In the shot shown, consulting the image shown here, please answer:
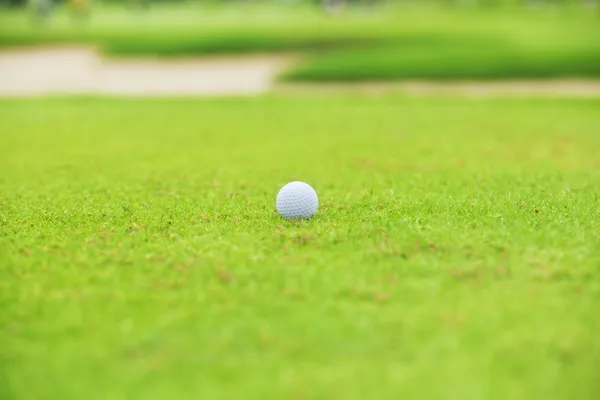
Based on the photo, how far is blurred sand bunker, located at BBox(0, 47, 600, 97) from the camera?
1631cm

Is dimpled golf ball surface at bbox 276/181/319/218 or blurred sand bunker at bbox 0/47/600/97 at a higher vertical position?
blurred sand bunker at bbox 0/47/600/97

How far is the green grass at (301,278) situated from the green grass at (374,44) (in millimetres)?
8970

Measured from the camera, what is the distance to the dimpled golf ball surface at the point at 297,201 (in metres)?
5.04

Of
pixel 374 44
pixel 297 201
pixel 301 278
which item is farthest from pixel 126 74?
pixel 301 278

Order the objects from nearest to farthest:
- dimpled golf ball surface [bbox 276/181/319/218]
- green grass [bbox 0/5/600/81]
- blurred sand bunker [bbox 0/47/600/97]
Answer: dimpled golf ball surface [bbox 276/181/319/218] → blurred sand bunker [bbox 0/47/600/97] → green grass [bbox 0/5/600/81]

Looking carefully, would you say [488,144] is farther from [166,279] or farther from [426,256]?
[166,279]

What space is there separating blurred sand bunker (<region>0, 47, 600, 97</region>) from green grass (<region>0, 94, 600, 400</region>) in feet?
27.0

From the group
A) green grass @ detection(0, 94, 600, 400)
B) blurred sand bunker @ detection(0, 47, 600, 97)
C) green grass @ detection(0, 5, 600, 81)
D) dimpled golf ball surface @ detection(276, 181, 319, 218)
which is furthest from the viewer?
green grass @ detection(0, 5, 600, 81)

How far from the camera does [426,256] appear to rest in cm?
420

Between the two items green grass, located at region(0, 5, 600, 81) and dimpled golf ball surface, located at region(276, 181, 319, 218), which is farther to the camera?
green grass, located at region(0, 5, 600, 81)

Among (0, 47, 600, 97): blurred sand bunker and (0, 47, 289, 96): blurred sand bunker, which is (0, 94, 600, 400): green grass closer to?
(0, 47, 600, 97): blurred sand bunker

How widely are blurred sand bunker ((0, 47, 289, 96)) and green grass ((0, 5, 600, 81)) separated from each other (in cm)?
54

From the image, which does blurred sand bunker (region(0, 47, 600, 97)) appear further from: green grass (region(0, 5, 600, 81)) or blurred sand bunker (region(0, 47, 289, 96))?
green grass (region(0, 5, 600, 81))

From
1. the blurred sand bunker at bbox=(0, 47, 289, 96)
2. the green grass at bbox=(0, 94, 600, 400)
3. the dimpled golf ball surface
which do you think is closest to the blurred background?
the blurred sand bunker at bbox=(0, 47, 289, 96)
